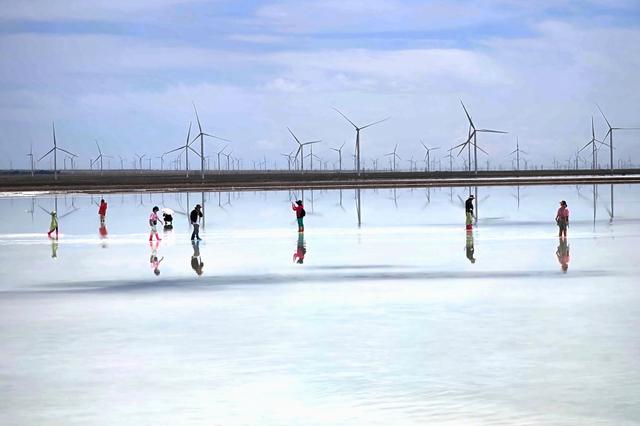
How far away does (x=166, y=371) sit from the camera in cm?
1473

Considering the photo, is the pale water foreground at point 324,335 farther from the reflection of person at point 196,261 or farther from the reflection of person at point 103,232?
the reflection of person at point 103,232

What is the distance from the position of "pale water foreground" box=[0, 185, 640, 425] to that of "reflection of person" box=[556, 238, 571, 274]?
0.12m

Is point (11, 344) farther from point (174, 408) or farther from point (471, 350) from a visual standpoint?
point (471, 350)

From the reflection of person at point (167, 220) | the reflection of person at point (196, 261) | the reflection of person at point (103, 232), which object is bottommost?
the reflection of person at point (196, 261)

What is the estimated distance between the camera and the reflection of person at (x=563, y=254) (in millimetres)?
28203

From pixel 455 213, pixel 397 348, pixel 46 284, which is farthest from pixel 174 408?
pixel 455 213

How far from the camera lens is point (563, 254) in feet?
104

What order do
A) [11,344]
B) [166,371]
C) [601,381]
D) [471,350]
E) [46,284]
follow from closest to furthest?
1. [601,381]
2. [166,371]
3. [471,350]
4. [11,344]
5. [46,284]

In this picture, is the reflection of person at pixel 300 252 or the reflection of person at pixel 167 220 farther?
the reflection of person at pixel 167 220

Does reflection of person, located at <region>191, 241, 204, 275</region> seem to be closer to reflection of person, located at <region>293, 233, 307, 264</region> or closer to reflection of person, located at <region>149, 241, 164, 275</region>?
reflection of person, located at <region>149, 241, 164, 275</region>

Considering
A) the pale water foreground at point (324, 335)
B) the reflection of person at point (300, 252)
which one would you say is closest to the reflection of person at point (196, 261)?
the pale water foreground at point (324, 335)

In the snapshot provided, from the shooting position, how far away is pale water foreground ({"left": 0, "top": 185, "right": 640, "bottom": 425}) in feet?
41.7

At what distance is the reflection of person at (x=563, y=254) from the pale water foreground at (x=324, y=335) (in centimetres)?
12

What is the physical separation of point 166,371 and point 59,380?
1.34 metres
